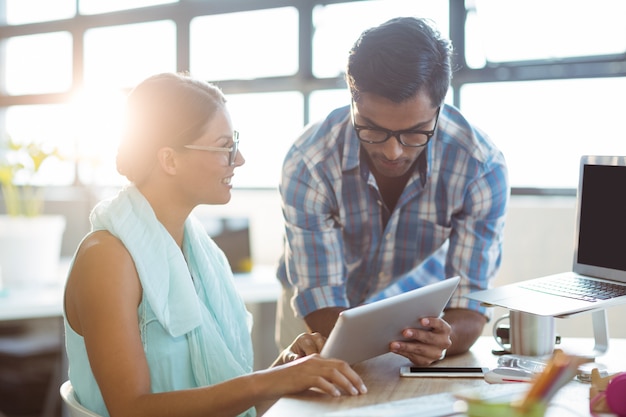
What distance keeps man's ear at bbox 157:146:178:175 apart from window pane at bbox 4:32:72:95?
363cm

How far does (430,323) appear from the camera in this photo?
1.40 m

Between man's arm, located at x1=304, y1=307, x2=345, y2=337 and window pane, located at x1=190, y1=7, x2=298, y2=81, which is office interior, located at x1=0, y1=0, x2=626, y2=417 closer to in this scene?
window pane, located at x1=190, y1=7, x2=298, y2=81

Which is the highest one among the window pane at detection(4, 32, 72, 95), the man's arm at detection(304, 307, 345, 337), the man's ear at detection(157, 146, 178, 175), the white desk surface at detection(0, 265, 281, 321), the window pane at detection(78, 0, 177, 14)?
the window pane at detection(78, 0, 177, 14)

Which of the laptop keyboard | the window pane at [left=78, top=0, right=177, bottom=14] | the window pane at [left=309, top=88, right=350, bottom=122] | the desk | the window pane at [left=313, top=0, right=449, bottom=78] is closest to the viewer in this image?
the desk

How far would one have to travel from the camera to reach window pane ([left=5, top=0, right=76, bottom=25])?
4781mm

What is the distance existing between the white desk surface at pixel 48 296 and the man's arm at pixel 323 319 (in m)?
1.17

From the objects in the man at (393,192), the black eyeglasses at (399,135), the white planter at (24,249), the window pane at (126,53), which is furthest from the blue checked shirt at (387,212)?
the window pane at (126,53)

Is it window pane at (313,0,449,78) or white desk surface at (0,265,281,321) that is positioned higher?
window pane at (313,0,449,78)

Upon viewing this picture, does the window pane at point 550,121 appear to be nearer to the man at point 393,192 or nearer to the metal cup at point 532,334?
the man at point 393,192

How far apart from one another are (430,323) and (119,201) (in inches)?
26.6

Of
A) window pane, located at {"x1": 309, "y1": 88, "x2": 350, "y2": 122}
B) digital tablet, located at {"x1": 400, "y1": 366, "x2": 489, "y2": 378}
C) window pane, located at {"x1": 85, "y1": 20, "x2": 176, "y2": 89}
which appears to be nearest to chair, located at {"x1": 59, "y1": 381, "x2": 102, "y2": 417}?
digital tablet, located at {"x1": 400, "y1": 366, "x2": 489, "y2": 378}

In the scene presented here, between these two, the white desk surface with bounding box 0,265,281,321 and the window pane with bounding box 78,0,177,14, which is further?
the window pane with bounding box 78,0,177,14

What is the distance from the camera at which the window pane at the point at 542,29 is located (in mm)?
3164

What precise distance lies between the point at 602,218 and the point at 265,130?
2759mm
